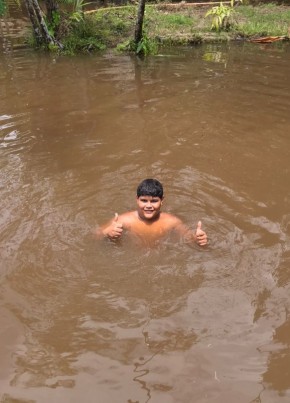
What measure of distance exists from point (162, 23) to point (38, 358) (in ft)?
47.7

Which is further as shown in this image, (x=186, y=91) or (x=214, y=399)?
(x=186, y=91)

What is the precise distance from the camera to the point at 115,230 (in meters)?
4.54

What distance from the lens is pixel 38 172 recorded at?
6328 mm

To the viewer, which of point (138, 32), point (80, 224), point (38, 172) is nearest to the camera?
point (80, 224)

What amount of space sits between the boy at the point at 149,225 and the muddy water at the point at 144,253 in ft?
0.46

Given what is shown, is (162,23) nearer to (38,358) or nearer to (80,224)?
(80,224)

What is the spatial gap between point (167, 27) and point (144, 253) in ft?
41.6

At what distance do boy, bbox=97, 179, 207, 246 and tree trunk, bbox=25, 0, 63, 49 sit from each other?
9.66 metres

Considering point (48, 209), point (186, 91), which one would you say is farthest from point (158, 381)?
point (186, 91)

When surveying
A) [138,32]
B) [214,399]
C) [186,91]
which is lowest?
[214,399]

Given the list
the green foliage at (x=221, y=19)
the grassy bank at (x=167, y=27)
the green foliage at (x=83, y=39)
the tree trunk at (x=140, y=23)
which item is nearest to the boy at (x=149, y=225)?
the tree trunk at (x=140, y=23)

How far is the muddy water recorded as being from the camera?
3.26 m

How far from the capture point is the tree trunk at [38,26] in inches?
491

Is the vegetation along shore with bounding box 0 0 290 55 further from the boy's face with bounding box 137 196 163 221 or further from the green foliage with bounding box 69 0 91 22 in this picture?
the boy's face with bounding box 137 196 163 221
